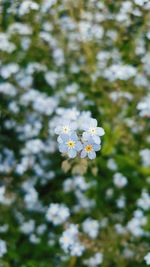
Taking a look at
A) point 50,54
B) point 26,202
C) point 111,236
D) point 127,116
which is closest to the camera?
point 111,236

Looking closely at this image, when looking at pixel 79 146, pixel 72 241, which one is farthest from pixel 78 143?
pixel 72 241

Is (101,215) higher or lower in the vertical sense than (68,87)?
lower

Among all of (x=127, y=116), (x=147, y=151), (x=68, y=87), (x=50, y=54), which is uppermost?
(x=50, y=54)

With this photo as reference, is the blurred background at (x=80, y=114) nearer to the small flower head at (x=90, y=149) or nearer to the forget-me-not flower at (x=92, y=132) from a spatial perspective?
the forget-me-not flower at (x=92, y=132)

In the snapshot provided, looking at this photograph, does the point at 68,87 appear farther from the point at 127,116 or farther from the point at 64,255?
the point at 64,255

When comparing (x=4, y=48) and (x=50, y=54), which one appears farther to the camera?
(x=50, y=54)

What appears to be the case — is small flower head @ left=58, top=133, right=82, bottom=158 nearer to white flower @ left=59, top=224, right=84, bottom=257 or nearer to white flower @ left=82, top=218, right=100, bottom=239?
white flower @ left=59, top=224, right=84, bottom=257

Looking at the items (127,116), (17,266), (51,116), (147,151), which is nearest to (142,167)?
(147,151)

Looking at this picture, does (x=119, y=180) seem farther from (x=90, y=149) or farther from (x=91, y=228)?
(x=90, y=149)

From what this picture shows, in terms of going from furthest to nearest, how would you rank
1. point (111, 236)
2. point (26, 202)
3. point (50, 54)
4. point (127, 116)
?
point (50, 54), point (127, 116), point (26, 202), point (111, 236)
